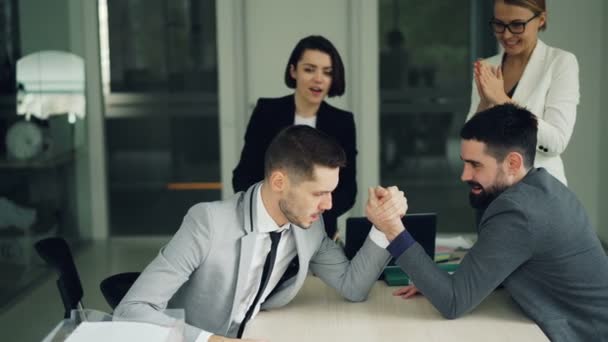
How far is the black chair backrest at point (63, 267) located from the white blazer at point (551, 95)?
72.1 inches

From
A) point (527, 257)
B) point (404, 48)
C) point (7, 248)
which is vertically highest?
point (404, 48)

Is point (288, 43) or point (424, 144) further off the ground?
point (288, 43)

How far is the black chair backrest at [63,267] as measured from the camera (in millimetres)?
2816

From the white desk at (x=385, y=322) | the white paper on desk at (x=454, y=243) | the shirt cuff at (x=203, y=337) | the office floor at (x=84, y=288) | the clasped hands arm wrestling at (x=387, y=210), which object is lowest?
the office floor at (x=84, y=288)

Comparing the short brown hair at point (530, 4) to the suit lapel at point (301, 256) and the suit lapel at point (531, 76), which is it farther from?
the suit lapel at point (301, 256)

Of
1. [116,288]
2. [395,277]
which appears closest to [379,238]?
[395,277]

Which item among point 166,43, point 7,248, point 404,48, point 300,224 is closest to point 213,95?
point 166,43

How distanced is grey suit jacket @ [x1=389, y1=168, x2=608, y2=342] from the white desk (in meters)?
0.06

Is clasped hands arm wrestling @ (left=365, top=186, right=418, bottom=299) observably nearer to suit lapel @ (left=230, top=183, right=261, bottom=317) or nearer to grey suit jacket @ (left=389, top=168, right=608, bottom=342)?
grey suit jacket @ (left=389, top=168, right=608, bottom=342)

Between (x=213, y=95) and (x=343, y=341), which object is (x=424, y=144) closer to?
(x=213, y=95)

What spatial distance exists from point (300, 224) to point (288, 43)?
3.77m

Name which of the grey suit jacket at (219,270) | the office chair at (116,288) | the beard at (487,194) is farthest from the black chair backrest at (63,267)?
the beard at (487,194)

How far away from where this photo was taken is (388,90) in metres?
6.37

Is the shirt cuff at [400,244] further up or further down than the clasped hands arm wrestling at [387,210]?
further down
